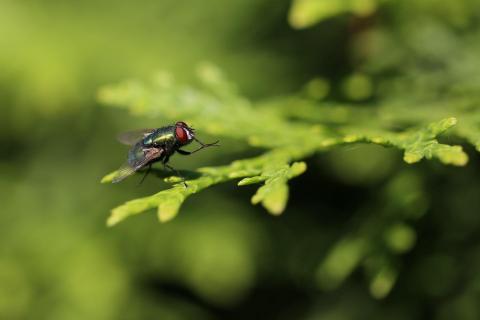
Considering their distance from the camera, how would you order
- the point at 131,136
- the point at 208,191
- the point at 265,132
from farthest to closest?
the point at 208,191 → the point at 131,136 → the point at 265,132

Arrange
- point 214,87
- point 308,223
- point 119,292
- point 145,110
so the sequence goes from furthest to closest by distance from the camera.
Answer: point 119,292 < point 308,223 < point 214,87 < point 145,110

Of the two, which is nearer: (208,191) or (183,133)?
(183,133)

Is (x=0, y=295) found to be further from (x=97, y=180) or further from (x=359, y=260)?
(x=359, y=260)

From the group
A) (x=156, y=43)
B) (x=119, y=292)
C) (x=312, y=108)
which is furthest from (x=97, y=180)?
(x=312, y=108)

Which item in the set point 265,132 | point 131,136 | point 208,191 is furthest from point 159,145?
point 208,191

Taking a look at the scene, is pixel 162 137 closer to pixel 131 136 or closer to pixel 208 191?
pixel 131 136

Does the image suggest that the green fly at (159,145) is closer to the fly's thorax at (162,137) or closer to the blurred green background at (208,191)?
the fly's thorax at (162,137)

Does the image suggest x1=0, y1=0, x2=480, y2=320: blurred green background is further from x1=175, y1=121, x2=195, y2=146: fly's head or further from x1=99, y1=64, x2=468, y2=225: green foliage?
x1=175, y1=121, x2=195, y2=146: fly's head

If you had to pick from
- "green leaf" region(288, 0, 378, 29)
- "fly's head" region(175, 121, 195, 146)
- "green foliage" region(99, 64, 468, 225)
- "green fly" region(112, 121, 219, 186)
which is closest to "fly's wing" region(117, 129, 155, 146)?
"green foliage" region(99, 64, 468, 225)
